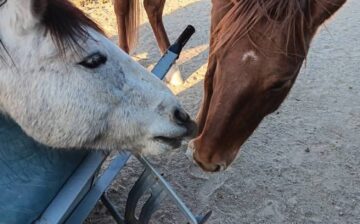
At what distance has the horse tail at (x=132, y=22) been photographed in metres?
3.33

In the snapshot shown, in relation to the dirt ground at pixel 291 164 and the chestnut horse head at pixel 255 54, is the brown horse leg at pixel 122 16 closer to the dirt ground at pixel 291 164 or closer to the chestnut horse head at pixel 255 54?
the dirt ground at pixel 291 164

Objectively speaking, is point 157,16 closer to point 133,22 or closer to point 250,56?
point 133,22

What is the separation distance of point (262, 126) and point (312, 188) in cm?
56

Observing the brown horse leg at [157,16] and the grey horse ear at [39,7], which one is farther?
the brown horse leg at [157,16]

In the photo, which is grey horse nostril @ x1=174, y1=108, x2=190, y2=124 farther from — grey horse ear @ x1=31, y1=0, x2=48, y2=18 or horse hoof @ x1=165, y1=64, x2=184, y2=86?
horse hoof @ x1=165, y1=64, x2=184, y2=86

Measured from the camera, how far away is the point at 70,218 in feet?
6.28

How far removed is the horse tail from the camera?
10.9 ft

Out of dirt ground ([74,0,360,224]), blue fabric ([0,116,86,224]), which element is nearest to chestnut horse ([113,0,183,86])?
dirt ground ([74,0,360,224])

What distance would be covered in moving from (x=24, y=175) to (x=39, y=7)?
53 centimetres

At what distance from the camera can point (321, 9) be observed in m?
1.99

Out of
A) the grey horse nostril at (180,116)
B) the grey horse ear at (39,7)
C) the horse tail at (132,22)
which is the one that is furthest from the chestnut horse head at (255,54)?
the horse tail at (132,22)

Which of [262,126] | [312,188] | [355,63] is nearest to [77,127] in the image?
[312,188]

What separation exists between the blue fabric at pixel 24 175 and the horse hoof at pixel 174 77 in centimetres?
185

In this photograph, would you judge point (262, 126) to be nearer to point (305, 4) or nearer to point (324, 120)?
point (324, 120)
